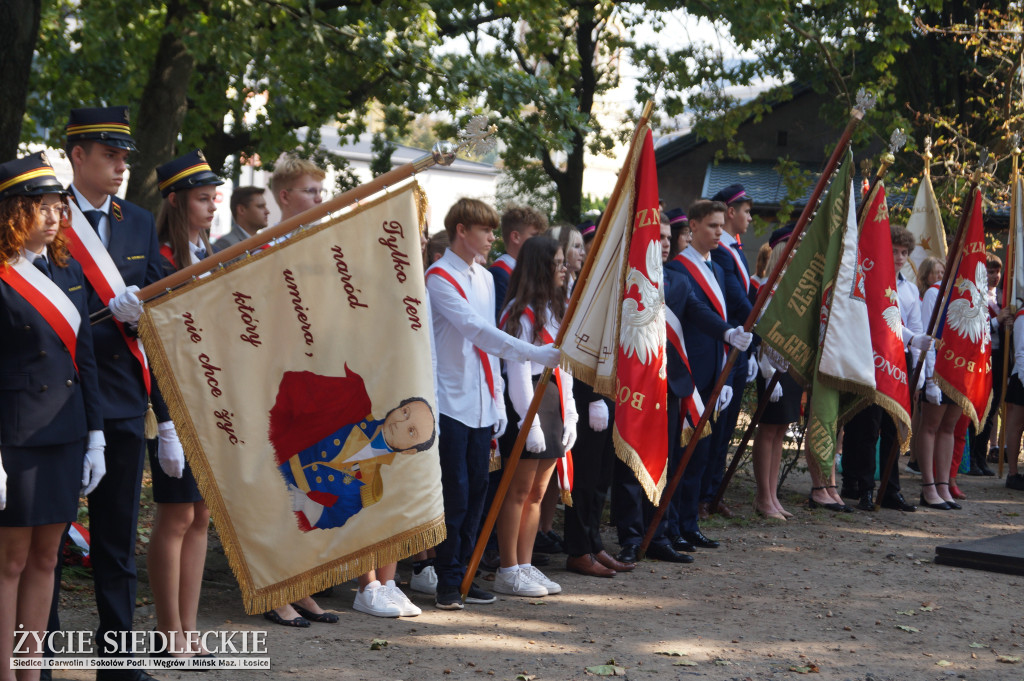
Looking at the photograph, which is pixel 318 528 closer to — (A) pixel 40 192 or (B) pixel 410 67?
(A) pixel 40 192

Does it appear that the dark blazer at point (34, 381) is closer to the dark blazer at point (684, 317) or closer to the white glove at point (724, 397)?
the dark blazer at point (684, 317)

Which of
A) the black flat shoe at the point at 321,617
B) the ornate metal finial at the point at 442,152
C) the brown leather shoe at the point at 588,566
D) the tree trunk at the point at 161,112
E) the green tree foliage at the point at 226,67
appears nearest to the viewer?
the ornate metal finial at the point at 442,152

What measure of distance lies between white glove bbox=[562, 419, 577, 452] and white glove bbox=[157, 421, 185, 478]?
7.71 feet

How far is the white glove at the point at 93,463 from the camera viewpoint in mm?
3984

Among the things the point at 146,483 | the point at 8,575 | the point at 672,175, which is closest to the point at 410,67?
the point at 146,483

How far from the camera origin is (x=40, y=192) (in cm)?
380

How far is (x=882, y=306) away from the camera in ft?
26.7

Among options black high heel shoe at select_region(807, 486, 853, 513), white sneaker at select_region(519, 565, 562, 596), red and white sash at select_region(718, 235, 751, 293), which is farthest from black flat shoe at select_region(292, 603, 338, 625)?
black high heel shoe at select_region(807, 486, 853, 513)

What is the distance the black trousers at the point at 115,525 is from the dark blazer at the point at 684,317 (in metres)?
3.80

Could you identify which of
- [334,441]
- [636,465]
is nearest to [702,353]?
[636,465]

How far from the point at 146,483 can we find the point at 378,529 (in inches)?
245

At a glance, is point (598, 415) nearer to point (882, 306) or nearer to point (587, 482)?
point (587, 482)

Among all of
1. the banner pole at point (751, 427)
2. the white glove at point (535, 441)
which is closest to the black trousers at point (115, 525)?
the white glove at point (535, 441)

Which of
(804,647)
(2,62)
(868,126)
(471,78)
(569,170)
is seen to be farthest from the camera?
(569,170)
